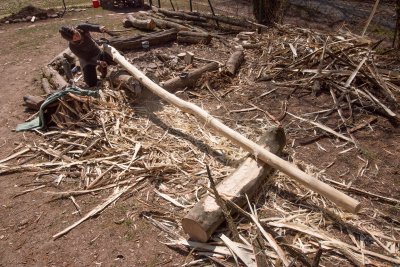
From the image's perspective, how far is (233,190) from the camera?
14.0 ft

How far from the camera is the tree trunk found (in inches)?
435

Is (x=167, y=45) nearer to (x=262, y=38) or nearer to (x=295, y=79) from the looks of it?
(x=262, y=38)

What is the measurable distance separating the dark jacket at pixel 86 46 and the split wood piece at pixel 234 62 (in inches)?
118

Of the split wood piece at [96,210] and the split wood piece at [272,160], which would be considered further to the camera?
the split wood piece at [96,210]

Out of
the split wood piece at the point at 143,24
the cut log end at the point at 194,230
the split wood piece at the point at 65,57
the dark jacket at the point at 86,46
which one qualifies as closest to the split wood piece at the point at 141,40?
the split wood piece at the point at 65,57

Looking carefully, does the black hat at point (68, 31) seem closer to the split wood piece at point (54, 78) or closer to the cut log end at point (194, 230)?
the split wood piece at point (54, 78)

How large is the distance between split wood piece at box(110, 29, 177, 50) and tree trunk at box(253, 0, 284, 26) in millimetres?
2951

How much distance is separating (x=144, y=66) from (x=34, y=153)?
3735 millimetres

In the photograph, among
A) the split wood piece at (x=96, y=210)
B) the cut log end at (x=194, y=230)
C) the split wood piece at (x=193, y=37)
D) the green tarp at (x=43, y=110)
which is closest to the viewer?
the cut log end at (x=194, y=230)

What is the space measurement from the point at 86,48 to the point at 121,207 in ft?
13.4

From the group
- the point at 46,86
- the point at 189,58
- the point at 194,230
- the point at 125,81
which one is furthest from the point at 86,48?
the point at 194,230

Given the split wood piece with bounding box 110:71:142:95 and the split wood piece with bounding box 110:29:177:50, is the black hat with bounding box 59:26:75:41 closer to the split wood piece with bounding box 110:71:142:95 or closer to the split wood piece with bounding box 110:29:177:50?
the split wood piece with bounding box 110:71:142:95

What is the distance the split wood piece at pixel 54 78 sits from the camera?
7.60 meters

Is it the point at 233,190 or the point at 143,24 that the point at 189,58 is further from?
the point at 233,190
